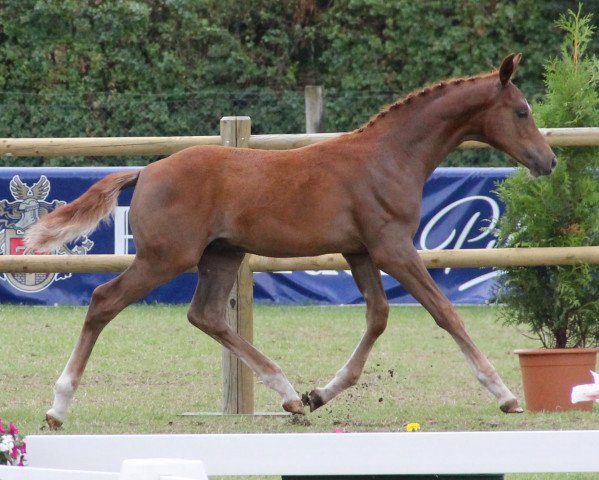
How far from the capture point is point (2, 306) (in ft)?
41.8

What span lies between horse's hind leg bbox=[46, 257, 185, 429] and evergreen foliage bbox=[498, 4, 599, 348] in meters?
2.14

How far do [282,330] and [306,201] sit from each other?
17.6 feet

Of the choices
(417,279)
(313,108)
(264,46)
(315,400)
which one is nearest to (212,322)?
(315,400)

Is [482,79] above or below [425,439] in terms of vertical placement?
above

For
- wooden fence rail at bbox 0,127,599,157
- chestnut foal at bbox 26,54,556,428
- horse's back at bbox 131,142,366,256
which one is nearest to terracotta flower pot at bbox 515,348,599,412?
Answer: chestnut foal at bbox 26,54,556,428

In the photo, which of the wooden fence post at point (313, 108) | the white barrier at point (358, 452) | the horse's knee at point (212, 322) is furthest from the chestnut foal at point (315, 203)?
the wooden fence post at point (313, 108)

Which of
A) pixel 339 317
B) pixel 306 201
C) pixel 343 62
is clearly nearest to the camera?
pixel 306 201

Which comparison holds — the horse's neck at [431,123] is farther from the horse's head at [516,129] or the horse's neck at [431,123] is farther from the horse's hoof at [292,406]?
the horse's hoof at [292,406]

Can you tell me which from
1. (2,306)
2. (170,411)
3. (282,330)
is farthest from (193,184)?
(2,306)

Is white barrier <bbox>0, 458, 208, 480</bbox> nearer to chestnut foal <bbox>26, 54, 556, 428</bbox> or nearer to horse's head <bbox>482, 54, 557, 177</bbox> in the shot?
chestnut foal <bbox>26, 54, 556, 428</bbox>

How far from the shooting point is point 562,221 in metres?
6.96

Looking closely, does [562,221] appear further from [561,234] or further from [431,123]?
[431,123]

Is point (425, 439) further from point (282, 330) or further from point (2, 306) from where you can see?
point (2, 306)

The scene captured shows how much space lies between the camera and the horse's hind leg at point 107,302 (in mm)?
6031
